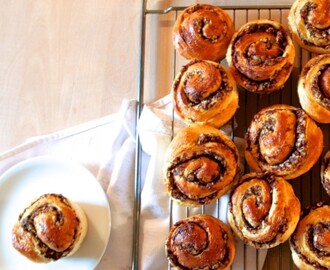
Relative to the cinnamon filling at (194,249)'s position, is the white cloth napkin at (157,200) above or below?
above

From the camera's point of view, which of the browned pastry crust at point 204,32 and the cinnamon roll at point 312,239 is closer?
the cinnamon roll at point 312,239

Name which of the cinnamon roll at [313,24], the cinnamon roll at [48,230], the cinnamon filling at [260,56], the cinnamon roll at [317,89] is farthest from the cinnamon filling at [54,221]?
the cinnamon roll at [313,24]

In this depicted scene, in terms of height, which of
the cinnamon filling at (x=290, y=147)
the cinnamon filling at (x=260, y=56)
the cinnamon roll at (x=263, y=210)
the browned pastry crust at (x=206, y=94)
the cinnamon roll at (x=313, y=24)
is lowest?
the cinnamon roll at (x=263, y=210)

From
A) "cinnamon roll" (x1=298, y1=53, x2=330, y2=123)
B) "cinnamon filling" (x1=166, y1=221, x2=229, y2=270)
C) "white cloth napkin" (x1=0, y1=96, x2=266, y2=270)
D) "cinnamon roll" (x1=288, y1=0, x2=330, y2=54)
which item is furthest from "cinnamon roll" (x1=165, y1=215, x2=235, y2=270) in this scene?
"cinnamon roll" (x1=288, y1=0, x2=330, y2=54)

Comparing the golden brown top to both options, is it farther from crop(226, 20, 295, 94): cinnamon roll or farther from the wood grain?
crop(226, 20, 295, 94): cinnamon roll

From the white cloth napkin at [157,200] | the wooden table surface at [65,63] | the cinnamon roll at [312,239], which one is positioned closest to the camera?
the cinnamon roll at [312,239]

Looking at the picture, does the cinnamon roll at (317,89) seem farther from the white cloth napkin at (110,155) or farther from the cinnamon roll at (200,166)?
the white cloth napkin at (110,155)
